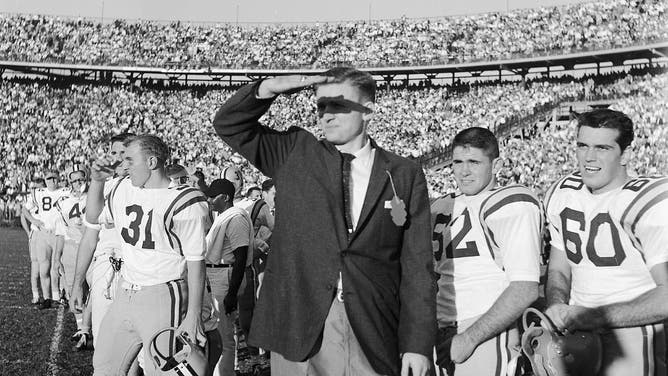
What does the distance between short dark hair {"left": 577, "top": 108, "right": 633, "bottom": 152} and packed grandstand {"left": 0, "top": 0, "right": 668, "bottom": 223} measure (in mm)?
20246

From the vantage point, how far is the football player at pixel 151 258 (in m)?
4.18

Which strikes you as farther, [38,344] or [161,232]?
[38,344]

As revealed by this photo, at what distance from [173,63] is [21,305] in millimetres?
26938

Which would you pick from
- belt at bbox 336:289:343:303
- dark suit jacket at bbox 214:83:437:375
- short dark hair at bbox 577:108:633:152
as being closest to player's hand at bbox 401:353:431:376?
dark suit jacket at bbox 214:83:437:375

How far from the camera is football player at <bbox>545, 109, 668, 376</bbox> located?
2.94m

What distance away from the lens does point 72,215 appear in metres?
8.66

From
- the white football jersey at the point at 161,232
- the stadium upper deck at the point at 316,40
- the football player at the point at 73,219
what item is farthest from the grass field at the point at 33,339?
the stadium upper deck at the point at 316,40

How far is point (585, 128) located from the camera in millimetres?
3230

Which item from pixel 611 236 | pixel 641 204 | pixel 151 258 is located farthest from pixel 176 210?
pixel 641 204

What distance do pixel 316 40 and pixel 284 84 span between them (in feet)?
117

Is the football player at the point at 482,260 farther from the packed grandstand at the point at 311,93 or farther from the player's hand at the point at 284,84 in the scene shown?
the packed grandstand at the point at 311,93

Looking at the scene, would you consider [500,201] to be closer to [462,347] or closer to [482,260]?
[482,260]

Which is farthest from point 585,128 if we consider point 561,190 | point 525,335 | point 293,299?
point 293,299

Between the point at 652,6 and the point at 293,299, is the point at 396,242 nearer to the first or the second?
the point at 293,299
